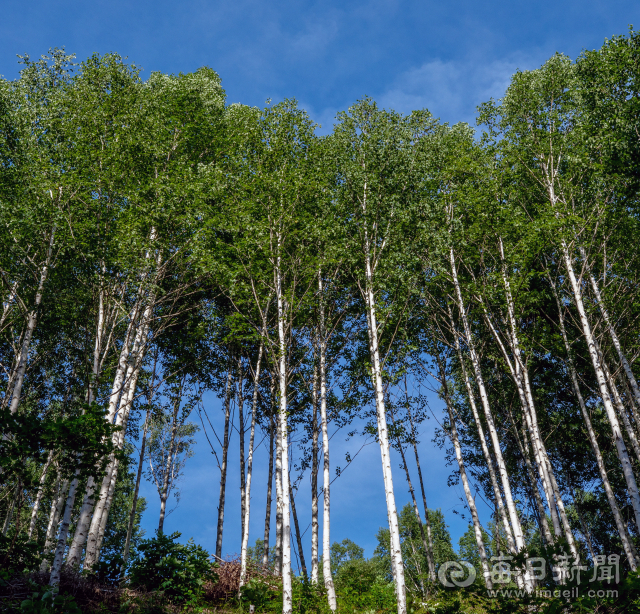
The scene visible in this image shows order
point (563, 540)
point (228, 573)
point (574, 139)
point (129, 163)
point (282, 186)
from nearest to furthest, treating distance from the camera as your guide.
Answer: point (563, 540) → point (228, 573) → point (282, 186) → point (129, 163) → point (574, 139)

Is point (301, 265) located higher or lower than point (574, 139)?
lower

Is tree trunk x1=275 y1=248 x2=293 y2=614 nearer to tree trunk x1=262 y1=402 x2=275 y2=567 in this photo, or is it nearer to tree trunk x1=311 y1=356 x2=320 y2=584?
tree trunk x1=311 y1=356 x2=320 y2=584

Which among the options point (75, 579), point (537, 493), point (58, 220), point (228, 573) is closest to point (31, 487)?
point (75, 579)

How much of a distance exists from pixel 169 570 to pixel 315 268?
37.8 ft

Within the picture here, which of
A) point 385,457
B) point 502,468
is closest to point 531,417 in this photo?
point 502,468

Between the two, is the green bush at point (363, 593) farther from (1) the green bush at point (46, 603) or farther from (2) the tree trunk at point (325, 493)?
(1) the green bush at point (46, 603)

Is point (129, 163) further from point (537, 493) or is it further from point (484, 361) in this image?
point (537, 493)

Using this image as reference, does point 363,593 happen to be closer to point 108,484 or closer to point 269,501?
point 269,501

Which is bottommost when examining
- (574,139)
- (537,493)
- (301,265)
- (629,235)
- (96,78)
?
(537,493)

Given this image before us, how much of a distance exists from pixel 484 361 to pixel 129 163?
20.6 m

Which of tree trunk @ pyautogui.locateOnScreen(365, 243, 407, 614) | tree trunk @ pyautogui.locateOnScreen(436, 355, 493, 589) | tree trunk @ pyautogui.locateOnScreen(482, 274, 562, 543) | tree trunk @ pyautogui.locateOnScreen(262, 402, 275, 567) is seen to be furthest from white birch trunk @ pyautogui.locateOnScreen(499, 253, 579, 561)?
tree trunk @ pyautogui.locateOnScreen(262, 402, 275, 567)

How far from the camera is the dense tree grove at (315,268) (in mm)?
16156

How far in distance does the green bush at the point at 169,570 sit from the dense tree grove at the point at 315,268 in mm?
112

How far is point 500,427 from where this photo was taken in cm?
2652
